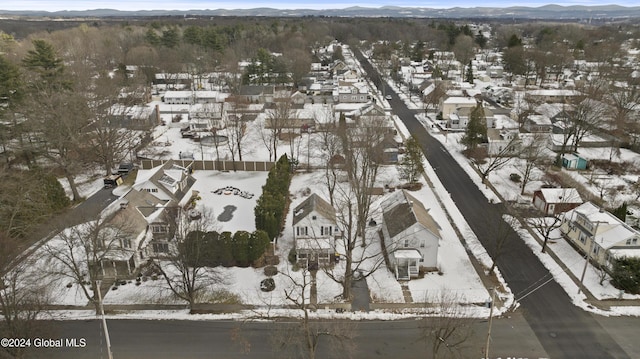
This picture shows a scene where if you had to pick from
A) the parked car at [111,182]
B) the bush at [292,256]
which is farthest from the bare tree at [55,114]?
the bush at [292,256]

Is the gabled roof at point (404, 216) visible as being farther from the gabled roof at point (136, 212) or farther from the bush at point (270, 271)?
the gabled roof at point (136, 212)

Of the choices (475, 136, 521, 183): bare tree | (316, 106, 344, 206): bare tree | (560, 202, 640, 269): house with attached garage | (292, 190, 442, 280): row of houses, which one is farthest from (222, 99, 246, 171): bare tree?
(560, 202, 640, 269): house with attached garage

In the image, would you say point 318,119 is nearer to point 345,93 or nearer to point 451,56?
point 345,93

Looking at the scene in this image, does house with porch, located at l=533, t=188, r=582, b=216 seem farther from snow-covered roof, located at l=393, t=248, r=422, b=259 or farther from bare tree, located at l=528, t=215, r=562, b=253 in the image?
snow-covered roof, located at l=393, t=248, r=422, b=259

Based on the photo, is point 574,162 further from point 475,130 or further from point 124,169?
point 124,169

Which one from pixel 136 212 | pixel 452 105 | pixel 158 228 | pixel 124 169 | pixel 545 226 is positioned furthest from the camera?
pixel 452 105

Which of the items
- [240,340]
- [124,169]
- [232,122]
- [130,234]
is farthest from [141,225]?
[232,122]
